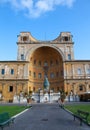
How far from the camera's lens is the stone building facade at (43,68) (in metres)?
50.7

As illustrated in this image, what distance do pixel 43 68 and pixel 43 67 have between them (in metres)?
0.33

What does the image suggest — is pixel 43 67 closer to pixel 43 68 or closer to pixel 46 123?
pixel 43 68

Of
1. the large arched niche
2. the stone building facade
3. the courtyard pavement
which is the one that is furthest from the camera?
the large arched niche

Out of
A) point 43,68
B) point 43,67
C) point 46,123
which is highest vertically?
point 43,67

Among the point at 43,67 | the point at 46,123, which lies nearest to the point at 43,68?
the point at 43,67

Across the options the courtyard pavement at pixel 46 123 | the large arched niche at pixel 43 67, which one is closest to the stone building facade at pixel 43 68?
the large arched niche at pixel 43 67

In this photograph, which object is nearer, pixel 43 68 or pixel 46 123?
pixel 46 123

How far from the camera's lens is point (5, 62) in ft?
173

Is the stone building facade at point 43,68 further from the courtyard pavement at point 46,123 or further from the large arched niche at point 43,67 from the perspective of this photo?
the courtyard pavement at point 46,123

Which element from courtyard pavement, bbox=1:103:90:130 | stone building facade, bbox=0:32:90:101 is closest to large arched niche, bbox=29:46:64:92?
stone building facade, bbox=0:32:90:101

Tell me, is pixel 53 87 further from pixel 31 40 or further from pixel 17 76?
pixel 31 40

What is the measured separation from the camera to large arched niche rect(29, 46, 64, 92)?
54000mm

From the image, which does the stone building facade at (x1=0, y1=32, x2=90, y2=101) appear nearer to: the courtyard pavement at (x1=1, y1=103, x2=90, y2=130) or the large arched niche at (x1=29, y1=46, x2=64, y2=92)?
the large arched niche at (x1=29, y1=46, x2=64, y2=92)

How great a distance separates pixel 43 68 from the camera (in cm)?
5750
